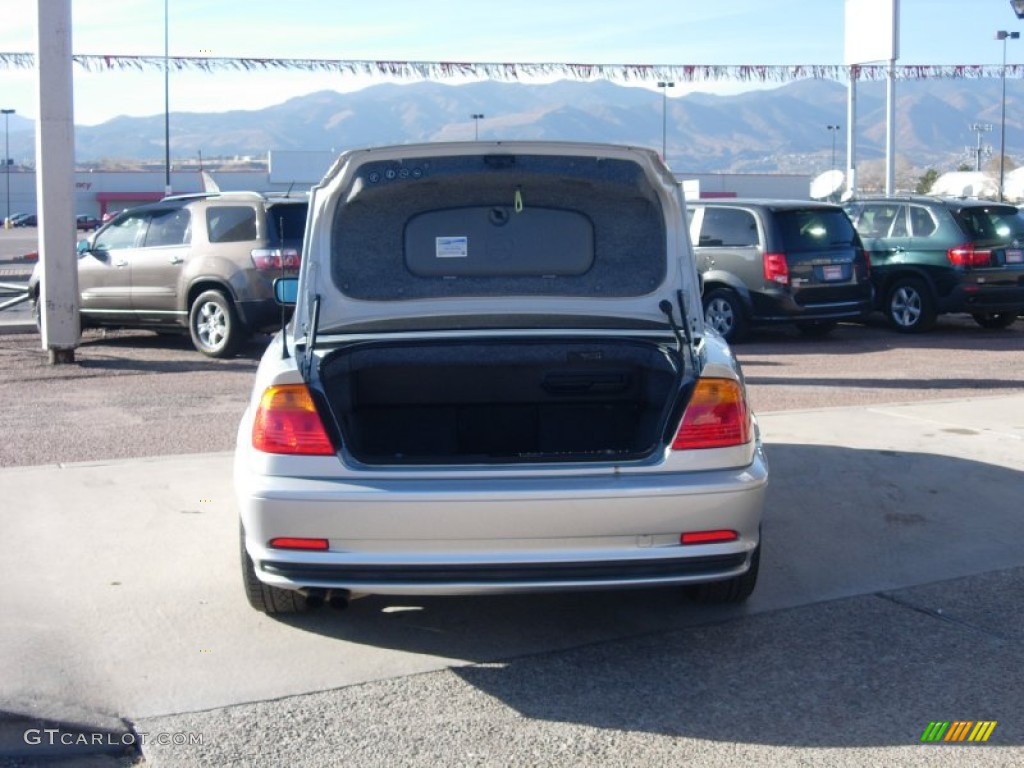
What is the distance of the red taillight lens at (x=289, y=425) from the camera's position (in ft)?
14.9

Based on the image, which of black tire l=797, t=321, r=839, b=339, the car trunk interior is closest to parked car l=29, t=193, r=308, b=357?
black tire l=797, t=321, r=839, b=339

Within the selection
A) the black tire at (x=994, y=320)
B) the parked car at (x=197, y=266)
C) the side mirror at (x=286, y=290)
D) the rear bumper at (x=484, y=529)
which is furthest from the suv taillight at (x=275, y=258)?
the black tire at (x=994, y=320)

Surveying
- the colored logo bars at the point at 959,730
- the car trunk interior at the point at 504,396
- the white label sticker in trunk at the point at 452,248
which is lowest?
the colored logo bars at the point at 959,730

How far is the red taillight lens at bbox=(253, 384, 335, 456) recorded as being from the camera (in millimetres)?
4527

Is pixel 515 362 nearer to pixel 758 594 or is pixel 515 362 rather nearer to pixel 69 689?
pixel 758 594

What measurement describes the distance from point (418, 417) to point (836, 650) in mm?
2085

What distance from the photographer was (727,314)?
1498 centimetres

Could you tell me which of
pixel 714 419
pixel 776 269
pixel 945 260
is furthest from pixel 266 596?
pixel 945 260

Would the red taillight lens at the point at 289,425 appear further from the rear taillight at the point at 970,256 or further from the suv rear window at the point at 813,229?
the rear taillight at the point at 970,256

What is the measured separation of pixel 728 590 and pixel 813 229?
10152 millimetres

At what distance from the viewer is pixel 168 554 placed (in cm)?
601

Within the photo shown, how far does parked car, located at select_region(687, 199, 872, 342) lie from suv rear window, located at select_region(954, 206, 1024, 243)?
57.3 inches

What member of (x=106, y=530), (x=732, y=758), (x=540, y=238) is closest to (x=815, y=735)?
(x=732, y=758)

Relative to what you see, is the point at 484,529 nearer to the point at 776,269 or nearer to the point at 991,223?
the point at 776,269
